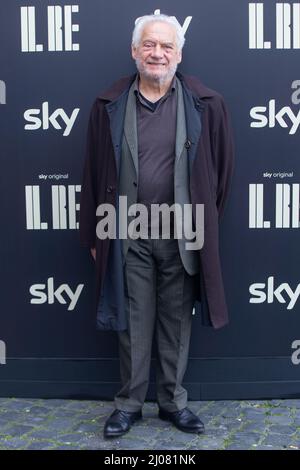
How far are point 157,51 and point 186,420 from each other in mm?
1972

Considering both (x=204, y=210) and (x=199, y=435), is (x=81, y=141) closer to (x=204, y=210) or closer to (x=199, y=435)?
(x=204, y=210)

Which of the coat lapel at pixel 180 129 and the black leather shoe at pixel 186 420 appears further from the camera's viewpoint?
the black leather shoe at pixel 186 420

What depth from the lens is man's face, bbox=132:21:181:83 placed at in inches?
128

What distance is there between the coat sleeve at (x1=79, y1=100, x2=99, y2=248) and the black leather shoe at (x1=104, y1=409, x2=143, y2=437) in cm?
95

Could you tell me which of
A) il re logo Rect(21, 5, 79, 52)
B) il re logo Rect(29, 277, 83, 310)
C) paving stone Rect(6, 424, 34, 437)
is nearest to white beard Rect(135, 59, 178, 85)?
il re logo Rect(21, 5, 79, 52)

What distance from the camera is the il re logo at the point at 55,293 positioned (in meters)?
4.00

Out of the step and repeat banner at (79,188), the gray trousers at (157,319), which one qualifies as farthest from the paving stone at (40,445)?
the step and repeat banner at (79,188)

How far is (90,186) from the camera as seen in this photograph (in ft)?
11.5

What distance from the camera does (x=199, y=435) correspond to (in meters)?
3.56

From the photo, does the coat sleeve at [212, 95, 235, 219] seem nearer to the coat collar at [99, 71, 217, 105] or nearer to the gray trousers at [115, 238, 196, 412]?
the coat collar at [99, 71, 217, 105]

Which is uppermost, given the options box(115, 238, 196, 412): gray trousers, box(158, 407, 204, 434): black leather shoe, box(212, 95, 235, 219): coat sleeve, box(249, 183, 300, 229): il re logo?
box(212, 95, 235, 219): coat sleeve

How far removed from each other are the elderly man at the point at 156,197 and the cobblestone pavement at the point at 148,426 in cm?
9

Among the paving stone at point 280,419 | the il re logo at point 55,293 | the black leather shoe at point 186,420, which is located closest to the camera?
the black leather shoe at point 186,420

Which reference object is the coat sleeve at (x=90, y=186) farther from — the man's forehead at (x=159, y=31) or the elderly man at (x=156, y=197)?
the man's forehead at (x=159, y=31)
